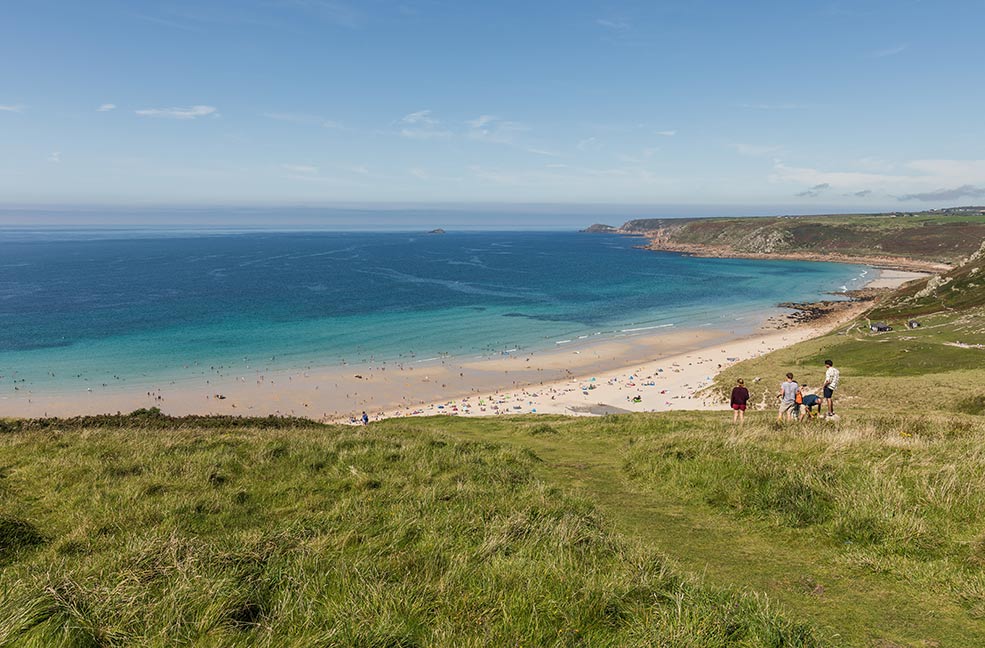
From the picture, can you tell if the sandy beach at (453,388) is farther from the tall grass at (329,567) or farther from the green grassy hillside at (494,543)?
the tall grass at (329,567)

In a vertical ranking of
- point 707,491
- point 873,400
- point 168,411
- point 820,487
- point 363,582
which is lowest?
point 168,411

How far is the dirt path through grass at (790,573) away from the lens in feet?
18.4

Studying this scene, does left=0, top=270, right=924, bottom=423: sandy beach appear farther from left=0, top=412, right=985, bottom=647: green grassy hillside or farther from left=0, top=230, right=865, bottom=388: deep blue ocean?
left=0, top=412, right=985, bottom=647: green grassy hillside

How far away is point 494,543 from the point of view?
6.51 metres

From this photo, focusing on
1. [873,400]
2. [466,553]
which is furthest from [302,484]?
[873,400]

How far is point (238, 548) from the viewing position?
636cm

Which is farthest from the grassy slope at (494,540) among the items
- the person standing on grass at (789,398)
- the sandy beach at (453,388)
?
the sandy beach at (453,388)

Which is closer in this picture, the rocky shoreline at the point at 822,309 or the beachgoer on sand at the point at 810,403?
the beachgoer on sand at the point at 810,403

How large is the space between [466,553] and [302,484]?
17.9 feet

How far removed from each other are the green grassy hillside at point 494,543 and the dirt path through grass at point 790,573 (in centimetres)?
4

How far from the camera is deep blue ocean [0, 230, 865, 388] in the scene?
2397 inches

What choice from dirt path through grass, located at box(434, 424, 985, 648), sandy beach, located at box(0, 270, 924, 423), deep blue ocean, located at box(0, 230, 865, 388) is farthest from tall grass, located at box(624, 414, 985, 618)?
deep blue ocean, located at box(0, 230, 865, 388)

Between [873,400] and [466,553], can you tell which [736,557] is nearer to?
[466,553]

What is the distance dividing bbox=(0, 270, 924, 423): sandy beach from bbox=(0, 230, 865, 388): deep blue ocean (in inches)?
182
